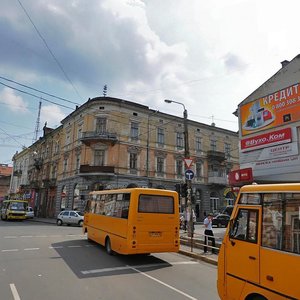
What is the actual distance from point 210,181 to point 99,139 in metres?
17.8

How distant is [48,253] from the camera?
11.6 meters

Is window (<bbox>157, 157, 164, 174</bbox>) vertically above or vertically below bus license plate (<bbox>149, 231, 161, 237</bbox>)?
above

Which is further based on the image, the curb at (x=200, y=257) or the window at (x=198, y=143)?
the window at (x=198, y=143)

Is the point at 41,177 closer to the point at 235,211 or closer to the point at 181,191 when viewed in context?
the point at 181,191

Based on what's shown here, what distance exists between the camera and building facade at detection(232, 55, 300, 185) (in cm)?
1728

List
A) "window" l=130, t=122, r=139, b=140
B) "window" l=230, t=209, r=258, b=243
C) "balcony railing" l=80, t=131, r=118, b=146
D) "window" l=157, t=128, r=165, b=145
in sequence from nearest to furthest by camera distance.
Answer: "window" l=230, t=209, r=258, b=243
"balcony railing" l=80, t=131, r=118, b=146
"window" l=130, t=122, r=139, b=140
"window" l=157, t=128, r=165, b=145

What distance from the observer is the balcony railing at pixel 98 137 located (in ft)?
119

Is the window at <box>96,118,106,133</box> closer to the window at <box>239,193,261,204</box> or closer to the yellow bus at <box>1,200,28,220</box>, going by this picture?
the yellow bus at <box>1,200,28,220</box>

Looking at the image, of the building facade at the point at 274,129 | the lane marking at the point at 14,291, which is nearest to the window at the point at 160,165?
the building facade at the point at 274,129

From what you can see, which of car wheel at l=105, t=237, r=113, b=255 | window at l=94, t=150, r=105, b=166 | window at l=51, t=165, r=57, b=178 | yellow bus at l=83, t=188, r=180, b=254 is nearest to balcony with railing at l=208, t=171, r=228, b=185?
window at l=94, t=150, r=105, b=166

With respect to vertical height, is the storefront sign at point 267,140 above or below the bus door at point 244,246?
above

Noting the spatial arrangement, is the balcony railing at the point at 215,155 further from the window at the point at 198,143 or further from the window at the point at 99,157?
the window at the point at 99,157

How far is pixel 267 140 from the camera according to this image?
1875 cm

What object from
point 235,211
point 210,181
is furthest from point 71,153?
point 235,211
